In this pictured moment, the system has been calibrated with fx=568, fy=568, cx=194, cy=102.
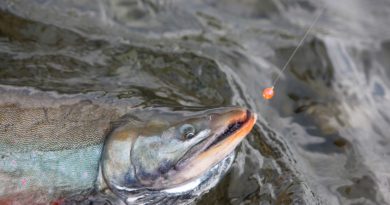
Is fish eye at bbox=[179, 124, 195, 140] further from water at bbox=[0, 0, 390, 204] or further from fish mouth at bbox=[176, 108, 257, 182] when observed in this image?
water at bbox=[0, 0, 390, 204]

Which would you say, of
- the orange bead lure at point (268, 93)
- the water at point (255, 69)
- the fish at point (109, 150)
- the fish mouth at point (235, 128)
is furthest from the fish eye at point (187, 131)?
the orange bead lure at point (268, 93)

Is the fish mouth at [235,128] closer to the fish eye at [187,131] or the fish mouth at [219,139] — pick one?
the fish mouth at [219,139]

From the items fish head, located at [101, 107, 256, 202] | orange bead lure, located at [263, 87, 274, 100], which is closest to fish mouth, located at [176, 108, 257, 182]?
fish head, located at [101, 107, 256, 202]

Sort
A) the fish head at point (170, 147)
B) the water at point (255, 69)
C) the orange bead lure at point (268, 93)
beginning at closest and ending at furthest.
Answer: the fish head at point (170, 147), the water at point (255, 69), the orange bead lure at point (268, 93)

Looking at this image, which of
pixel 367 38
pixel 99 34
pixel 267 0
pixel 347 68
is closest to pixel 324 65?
pixel 347 68

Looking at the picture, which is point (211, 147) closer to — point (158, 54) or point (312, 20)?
point (158, 54)

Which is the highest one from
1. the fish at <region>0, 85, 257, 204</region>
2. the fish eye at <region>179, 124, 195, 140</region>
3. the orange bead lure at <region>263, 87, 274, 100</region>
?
the fish eye at <region>179, 124, 195, 140</region>

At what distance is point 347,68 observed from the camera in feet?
16.3

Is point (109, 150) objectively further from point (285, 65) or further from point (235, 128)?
point (285, 65)

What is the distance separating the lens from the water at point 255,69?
3.99 meters

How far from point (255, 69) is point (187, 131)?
1.79m

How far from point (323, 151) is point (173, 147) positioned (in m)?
Answer: 1.65

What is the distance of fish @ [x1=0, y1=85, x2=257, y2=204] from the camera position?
310 centimetres

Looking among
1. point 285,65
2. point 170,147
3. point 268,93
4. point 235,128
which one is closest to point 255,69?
point 285,65
